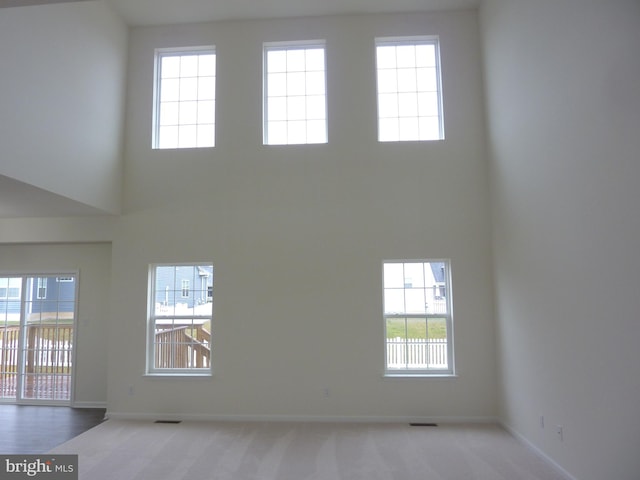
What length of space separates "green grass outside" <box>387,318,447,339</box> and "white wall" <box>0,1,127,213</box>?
12.7ft

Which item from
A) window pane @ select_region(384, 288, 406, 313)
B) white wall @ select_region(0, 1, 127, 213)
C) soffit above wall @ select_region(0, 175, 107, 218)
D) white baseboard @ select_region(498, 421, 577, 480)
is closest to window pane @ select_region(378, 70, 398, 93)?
window pane @ select_region(384, 288, 406, 313)

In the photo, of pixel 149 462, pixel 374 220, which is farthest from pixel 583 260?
pixel 149 462

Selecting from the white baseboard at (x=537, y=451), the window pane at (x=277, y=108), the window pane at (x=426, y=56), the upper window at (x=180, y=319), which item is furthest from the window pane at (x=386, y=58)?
the white baseboard at (x=537, y=451)

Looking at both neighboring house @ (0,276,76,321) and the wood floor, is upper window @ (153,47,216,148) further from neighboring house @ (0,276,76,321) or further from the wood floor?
the wood floor

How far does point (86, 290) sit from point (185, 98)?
304cm

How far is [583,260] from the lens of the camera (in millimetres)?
3189

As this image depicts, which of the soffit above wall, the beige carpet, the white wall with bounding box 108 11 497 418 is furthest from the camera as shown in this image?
the white wall with bounding box 108 11 497 418

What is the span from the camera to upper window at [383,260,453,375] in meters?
5.27

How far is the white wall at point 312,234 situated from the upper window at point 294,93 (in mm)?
160

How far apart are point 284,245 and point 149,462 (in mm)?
2714

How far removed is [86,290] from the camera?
237 inches

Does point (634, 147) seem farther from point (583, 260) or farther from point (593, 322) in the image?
point (593, 322)

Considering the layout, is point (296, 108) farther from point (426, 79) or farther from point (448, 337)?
point (448, 337)

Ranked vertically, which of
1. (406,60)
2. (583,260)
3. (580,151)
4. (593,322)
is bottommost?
(593,322)
